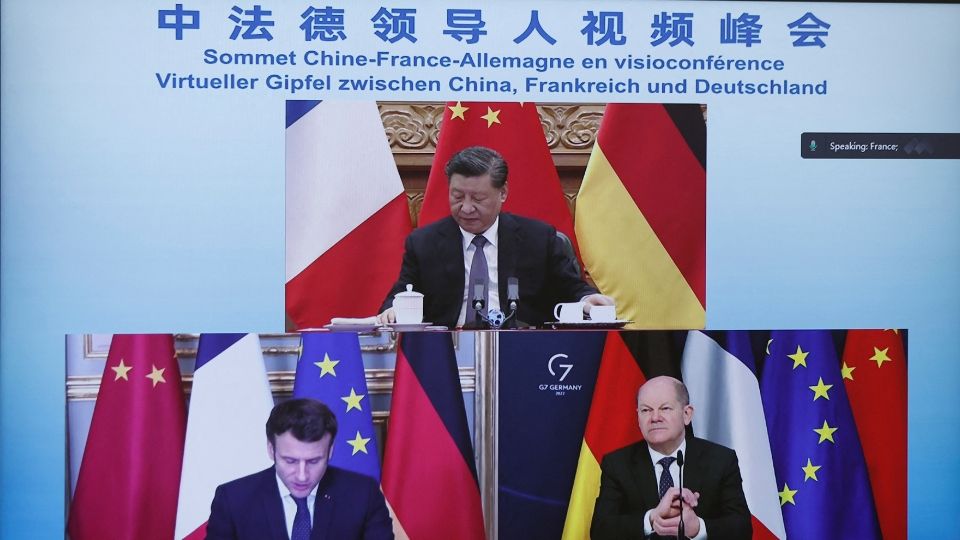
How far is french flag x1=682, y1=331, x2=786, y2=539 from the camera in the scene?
8.82 feet

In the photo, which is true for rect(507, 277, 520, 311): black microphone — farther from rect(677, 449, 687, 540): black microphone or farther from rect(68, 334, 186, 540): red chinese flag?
rect(68, 334, 186, 540): red chinese flag

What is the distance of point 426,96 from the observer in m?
3.35

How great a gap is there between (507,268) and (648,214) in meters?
0.54

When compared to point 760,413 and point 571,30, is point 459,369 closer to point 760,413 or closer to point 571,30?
point 760,413

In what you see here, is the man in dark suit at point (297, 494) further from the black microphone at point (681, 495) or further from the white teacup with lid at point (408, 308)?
the black microphone at point (681, 495)

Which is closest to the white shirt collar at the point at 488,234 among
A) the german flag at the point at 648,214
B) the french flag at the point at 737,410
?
the german flag at the point at 648,214

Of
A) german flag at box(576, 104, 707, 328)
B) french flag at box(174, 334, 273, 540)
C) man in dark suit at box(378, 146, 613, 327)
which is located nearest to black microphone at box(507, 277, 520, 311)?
man in dark suit at box(378, 146, 613, 327)

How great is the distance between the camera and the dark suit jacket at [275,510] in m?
2.59

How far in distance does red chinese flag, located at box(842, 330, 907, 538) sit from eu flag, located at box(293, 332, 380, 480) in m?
1.32

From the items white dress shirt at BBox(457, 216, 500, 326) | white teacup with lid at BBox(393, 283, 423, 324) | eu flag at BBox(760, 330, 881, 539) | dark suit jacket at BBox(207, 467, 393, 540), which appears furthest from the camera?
white dress shirt at BBox(457, 216, 500, 326)

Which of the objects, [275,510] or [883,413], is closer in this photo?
[275,510]

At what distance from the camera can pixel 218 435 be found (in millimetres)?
2594

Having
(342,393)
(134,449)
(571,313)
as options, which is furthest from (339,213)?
(134,449)

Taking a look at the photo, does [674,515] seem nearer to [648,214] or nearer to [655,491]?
[655,491]
